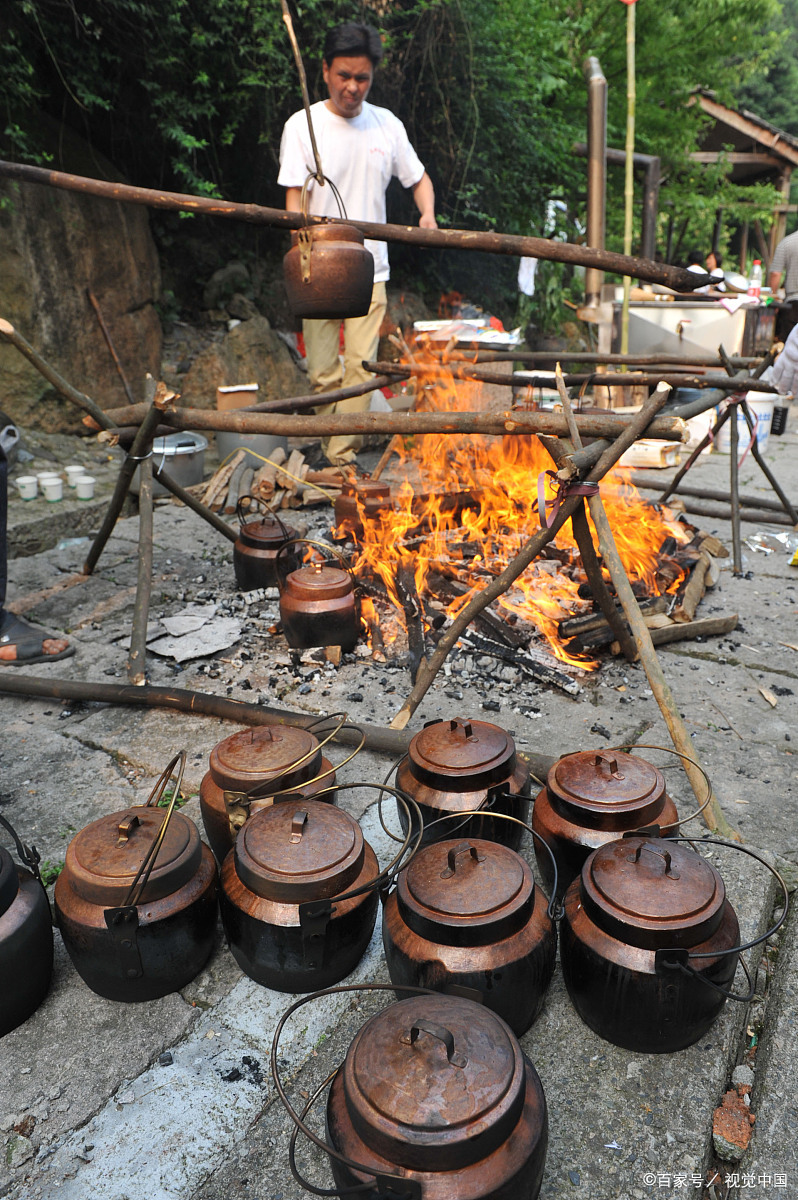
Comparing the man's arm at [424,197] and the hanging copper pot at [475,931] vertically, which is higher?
the man's arm at [424,197]

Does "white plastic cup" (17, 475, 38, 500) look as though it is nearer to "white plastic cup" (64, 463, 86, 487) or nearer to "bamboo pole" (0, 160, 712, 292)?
"white plastic cup" (64, 463, 86, 487)

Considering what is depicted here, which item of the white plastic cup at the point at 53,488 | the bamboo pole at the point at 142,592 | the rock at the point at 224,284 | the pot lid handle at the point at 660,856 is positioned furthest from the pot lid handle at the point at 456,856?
the rock at the point at 224,284

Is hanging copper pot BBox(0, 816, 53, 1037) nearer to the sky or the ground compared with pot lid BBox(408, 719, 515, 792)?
nearer to the ground

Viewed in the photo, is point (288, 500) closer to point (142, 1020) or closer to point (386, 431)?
point (386, 431)

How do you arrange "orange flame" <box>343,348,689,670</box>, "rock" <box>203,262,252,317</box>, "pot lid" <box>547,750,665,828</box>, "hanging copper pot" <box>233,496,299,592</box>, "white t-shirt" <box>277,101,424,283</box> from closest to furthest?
1. "pot lid" <box>547,750,665,828</box>
2. "orange flame" <box>343,348,689,670</box>
3. "hanging copper pot" <box>233,496,299,592</box>
4. "white t-shirt" <box>277,101,424,283</box>
5. "rock" <box>203,262,252,317</box>

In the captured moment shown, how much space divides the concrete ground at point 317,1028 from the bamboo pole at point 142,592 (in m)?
0.20

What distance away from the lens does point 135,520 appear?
21.4 feet

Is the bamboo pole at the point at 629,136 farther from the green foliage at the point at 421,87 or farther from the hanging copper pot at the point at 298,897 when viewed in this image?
the hanging copper pot at the point at 298,897

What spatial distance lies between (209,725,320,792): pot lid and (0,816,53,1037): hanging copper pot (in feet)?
1.89

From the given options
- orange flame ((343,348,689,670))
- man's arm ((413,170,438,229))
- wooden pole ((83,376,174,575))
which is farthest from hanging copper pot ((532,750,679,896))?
man's arm ((413,170,438,229))

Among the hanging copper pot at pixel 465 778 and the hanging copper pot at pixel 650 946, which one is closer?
the hanging copper pot at pixel 650 946

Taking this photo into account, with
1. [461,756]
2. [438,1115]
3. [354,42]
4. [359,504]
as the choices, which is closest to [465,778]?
[461,756]

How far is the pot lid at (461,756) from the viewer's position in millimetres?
2354

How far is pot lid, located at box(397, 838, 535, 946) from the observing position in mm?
1806
